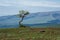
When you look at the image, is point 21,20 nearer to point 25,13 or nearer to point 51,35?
point 25,13

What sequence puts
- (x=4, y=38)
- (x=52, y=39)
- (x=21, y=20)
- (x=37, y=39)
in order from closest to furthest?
(x=4, y=38) → (x=52, y=39) → (x=37, y=39) → (x=21, y=20)

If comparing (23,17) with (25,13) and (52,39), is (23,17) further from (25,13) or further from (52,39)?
(52,39)

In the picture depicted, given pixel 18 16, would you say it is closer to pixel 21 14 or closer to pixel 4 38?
pixel 21 14

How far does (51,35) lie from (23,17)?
55239 millimetres

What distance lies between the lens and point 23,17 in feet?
198

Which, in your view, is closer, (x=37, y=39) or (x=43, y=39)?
(x=43, y=39)

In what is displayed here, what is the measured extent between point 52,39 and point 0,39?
122 cm

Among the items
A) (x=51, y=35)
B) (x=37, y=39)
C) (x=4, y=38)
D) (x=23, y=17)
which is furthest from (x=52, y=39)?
(x=23, y=17)

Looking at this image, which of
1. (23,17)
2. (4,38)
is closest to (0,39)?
(4,38)

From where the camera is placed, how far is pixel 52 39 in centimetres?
491

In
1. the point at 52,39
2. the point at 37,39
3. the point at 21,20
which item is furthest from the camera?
the point at 21,20

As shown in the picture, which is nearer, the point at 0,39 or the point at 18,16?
the point at 0,39

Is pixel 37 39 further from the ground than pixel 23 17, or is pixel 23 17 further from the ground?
pixel 37 39

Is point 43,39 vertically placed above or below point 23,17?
above
